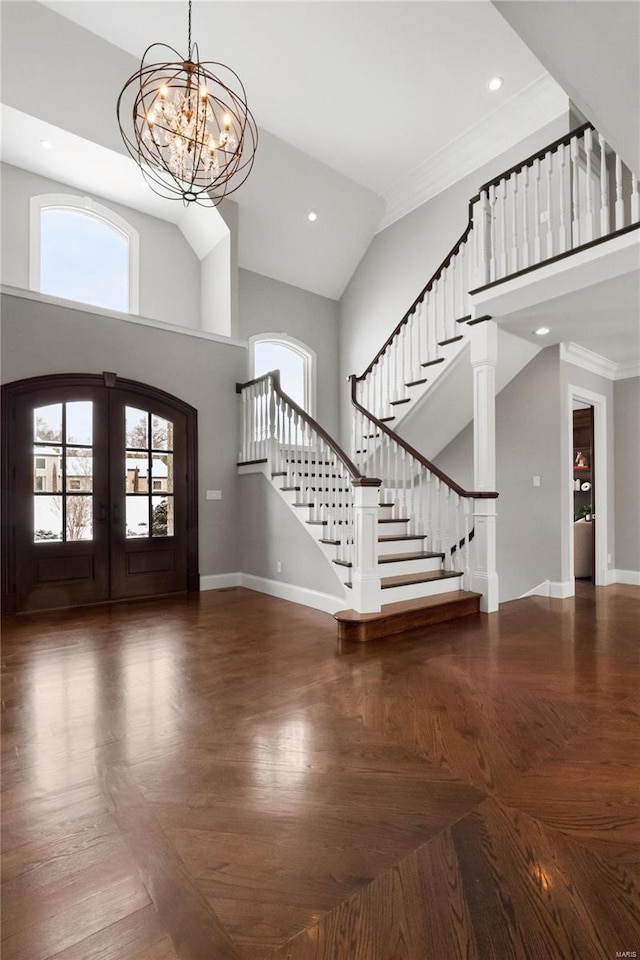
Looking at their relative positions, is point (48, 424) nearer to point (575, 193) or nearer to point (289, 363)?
point (289, 363)

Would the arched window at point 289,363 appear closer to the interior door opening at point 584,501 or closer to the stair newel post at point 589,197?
the interior door opening at point 584,501

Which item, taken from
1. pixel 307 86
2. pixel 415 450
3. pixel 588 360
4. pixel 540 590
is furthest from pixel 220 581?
pixel 307 86

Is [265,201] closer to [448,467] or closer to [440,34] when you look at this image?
[440,34]

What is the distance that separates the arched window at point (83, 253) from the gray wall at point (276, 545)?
2.91 meters

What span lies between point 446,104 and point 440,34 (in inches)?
36.9

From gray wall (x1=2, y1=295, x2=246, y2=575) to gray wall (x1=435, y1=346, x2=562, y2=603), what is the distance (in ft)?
11.2

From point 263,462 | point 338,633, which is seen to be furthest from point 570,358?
point 338,633

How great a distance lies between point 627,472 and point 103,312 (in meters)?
6.87

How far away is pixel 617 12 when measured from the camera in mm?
1161

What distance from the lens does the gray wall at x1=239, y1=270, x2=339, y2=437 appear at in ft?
24.5

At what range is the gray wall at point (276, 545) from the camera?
15.5ft

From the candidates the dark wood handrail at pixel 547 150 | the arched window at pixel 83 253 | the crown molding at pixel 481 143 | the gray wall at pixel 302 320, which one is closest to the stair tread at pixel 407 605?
the dark wood handrail at pixel 547 150

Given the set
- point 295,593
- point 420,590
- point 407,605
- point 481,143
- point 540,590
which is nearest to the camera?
point 407,605

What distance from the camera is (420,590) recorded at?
4.52m
